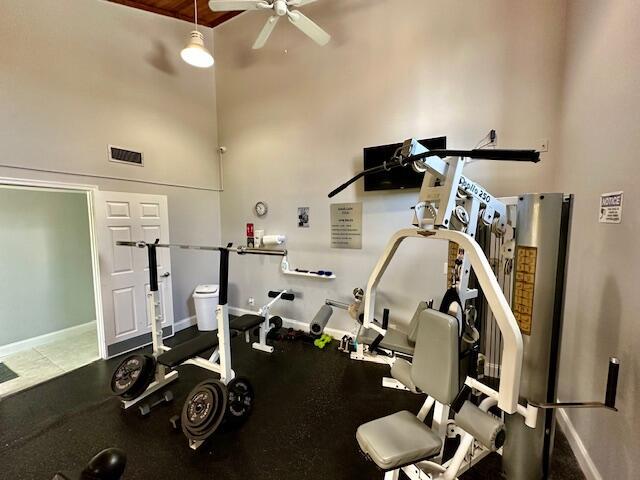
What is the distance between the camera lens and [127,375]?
2371 mm

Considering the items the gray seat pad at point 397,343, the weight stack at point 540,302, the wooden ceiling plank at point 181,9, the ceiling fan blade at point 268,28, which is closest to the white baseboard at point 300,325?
the gray seat pad at point 397,343

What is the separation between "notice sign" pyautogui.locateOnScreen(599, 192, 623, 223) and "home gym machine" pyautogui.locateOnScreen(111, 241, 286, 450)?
1919mm

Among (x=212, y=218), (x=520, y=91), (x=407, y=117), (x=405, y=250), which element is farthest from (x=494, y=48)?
(x=212, y=218)

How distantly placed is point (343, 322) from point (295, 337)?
659mm

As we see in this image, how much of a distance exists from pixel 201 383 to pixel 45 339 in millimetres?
3083

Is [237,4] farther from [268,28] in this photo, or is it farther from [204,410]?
[204,410]

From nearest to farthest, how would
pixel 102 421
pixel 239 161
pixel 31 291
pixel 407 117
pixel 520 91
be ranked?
pixel 102 421, pixel 520 91, pixel 407 117, pixel 31 291, pixel 239 161

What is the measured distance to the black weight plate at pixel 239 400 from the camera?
2.16 metres

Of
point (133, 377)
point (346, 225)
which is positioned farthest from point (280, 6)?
point (133, 377)

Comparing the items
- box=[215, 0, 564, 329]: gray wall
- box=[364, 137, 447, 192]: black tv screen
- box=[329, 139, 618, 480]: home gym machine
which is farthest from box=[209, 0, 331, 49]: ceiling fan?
box=[329, 139, 618, 480]: home gym machine

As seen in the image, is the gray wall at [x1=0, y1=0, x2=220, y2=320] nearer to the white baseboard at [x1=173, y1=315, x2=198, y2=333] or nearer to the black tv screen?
the white baseboard at [x1=173, y1=315, x2=198, y2=333]

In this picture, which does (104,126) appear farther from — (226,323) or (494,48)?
(494,48)

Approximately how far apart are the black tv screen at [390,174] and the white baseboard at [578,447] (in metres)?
2.22

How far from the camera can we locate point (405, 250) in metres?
3.12
